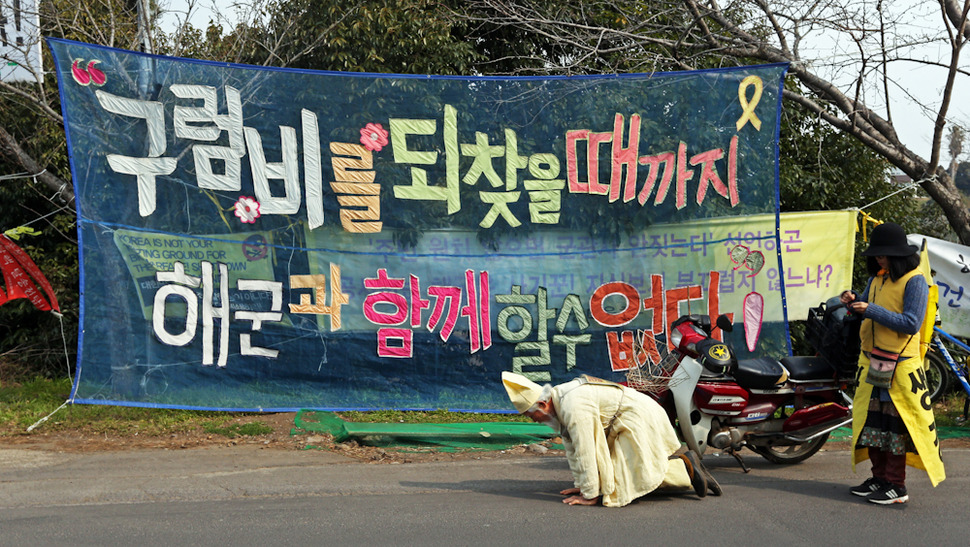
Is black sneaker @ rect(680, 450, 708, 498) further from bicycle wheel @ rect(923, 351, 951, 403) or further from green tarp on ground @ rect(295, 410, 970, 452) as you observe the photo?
bicycle wheel @ rect(923, 351, 951, 403)

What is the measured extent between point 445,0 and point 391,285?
418cm


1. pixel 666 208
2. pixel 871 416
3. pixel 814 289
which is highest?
pixel 666 208

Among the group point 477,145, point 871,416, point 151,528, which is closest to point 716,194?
point 477,145

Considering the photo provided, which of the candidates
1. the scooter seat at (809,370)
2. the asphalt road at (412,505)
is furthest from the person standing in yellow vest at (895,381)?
the scooter seat at (809,370)

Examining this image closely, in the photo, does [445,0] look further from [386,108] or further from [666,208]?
[666,208]

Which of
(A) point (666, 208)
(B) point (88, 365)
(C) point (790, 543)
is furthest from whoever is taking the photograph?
(A) point (666, 208)

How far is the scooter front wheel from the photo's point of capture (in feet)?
20.0

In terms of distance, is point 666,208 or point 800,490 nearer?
point 800,490

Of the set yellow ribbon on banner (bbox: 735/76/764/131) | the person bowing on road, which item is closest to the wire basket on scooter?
the person bowing on road

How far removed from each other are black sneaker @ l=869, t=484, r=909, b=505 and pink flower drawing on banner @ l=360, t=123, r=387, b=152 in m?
4.69

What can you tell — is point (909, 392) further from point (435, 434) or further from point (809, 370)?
point (435, 434)

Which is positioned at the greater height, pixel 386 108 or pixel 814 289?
pixel 386 108

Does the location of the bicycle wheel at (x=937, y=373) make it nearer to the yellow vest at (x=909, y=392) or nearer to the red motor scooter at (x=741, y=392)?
the red motor scooter at (x=741, y=392)

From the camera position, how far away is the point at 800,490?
217 inches
